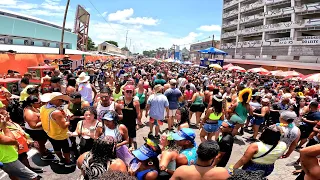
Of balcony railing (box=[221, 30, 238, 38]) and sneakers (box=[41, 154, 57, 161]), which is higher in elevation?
balcony railing (box=[221, 30, 238, 38])

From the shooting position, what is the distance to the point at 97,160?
252cm

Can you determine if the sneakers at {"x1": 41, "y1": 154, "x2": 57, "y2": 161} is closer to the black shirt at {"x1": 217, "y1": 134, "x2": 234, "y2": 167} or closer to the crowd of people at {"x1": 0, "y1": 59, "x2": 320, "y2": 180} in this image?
the crowd of people at {"x1": 0, "y1": 59, "x2": 320, "y2": 180}

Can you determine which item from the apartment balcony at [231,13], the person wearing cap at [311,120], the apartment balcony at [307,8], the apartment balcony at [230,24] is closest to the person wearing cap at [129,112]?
the person wearing cap at [311,120]

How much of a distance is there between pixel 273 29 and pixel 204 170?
Answer: 4038cm

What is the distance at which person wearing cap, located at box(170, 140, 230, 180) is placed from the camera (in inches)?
93.4

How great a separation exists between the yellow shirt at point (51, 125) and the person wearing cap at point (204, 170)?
253 cm

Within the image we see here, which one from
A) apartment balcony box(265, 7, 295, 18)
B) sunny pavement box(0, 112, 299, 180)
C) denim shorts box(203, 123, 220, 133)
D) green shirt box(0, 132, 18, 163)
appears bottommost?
sunny pavement box(0, 112, 299, 180)

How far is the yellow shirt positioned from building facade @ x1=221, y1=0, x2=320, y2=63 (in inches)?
1232

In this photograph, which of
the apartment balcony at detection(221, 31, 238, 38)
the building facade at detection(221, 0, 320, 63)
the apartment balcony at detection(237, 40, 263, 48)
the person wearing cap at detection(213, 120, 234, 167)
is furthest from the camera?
the apartment balcony at detection(221, 31, 238, 38)

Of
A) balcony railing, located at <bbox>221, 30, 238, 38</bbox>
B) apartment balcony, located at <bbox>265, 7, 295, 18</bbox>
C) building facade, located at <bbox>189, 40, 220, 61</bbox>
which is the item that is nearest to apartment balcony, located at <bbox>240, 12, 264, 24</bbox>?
apartment balcony, located at <bbox>265, 7, 295, 18</bbox>

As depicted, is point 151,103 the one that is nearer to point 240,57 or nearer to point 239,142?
point 239,142

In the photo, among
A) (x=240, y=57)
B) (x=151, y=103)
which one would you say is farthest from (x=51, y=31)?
(x=151, y=103)

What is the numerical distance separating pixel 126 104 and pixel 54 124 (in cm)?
164

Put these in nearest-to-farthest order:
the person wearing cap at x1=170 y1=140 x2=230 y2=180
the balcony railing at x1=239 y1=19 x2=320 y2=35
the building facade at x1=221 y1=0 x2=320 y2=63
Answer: the person wearing cap at x1=170 y1=140 x2=230 y2=180
the balcony railing at x1=239 y1=19 x2=320 y2=35
the building facade at x1=221 y1=0 x2=320 y2=63
